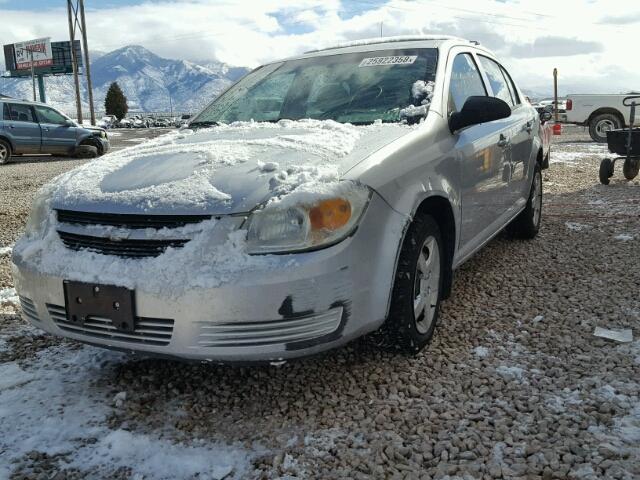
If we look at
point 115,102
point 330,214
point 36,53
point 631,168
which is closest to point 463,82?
point 330,214

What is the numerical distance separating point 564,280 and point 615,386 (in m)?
1.62

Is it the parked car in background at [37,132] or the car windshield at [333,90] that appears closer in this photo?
the car windshield at [333,90]

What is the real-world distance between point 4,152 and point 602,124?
50.4 ft

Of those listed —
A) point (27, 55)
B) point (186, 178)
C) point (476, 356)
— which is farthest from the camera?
point (27, 55)

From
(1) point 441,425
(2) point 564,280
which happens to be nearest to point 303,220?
(1) point 441,425

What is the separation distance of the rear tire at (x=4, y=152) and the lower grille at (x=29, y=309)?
1313 cm

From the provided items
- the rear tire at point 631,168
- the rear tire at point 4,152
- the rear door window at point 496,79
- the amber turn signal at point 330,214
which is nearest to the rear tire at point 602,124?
the rear tire at point 631,168

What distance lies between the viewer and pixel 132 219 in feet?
7.58

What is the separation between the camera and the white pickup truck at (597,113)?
15.6 meters

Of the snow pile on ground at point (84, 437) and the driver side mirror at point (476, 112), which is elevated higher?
the driver side mirror at point (476, 112)

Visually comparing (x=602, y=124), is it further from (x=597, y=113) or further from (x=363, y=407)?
(x=363, y=407)

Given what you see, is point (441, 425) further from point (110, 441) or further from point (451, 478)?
point (110, 441)

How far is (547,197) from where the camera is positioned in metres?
7.74

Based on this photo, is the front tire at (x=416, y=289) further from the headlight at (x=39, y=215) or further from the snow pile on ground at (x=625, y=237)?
the snow pile on ground at (x=625, y=237)
